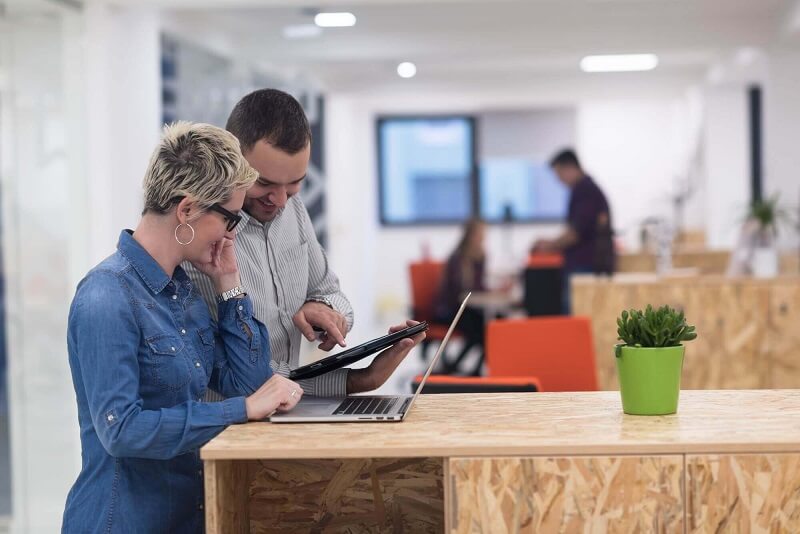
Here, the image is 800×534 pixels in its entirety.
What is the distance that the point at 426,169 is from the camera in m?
14.3

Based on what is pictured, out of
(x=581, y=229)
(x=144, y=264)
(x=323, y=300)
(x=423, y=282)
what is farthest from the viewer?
(x=423, y=282)

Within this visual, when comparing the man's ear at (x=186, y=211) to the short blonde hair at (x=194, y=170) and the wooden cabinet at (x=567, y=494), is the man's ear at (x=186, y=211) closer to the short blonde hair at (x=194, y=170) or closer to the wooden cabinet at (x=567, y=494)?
the short blonde hair at (x=194, y=170)

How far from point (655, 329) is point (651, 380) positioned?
12 centimetres

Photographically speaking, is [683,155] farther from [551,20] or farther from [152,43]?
[152,43]

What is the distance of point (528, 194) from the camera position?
1424 centimetres

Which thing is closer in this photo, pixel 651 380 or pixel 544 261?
pixel 651 380

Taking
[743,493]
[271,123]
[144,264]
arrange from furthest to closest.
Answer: [271,123]
[144,264]
[743,493]

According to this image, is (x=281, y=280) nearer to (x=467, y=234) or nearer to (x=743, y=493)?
(x=743, y=493)

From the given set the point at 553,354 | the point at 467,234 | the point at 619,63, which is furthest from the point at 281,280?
the point at 619,63

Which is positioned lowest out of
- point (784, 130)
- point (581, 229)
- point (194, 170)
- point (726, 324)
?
point (726, 324)

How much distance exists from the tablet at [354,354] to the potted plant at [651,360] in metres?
0.46

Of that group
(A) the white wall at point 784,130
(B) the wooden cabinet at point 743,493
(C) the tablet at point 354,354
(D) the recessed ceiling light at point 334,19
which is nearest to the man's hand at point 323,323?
(C) the tablet at point 354,354

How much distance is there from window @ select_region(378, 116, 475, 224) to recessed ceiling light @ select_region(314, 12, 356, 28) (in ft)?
23.0

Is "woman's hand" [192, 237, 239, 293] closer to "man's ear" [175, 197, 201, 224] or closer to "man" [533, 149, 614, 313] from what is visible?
"man's ear" [175, 197, 201, 224]
